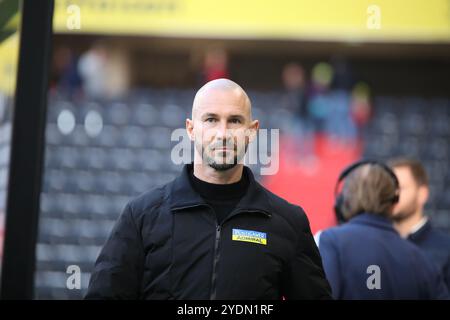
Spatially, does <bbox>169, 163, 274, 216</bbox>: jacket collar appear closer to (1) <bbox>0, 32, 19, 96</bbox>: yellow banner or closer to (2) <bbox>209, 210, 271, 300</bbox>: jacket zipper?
(2) <bbox>209, 210, 271, 300</bbox>: jacket zipper

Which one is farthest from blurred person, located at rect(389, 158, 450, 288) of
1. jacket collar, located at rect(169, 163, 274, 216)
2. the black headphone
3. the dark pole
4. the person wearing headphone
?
the dark pole

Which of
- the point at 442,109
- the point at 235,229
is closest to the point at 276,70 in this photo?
the point at 442,109

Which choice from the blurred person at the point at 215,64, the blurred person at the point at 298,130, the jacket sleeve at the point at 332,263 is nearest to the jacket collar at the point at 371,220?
the jacket sleeve at the point at 332,263

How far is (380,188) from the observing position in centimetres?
328

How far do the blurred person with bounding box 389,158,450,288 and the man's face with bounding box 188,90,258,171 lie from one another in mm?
2201

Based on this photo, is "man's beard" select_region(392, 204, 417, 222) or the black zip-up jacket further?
"man's beard" select_region(392, 204, 417, 222)

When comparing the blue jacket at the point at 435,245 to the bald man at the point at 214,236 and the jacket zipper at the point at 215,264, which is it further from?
the jacket zipper at the point at 215,264

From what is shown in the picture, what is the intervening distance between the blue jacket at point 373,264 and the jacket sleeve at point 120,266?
3.69 feet

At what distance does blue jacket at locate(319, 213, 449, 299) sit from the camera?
3107mm

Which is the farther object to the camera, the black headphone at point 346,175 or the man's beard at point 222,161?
the black headphone at point 346,175

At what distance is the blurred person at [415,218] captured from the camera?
4.18 meters

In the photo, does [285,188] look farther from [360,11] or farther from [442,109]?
[360,11]
